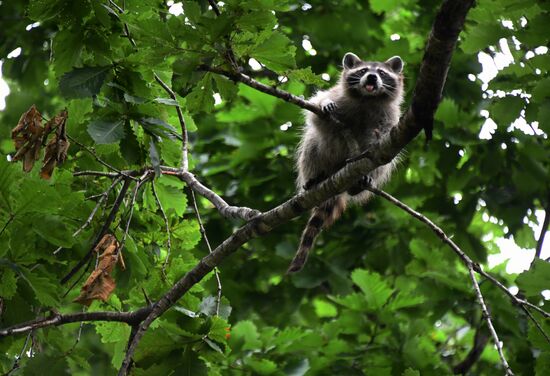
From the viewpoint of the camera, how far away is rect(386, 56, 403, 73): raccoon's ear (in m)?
8.24

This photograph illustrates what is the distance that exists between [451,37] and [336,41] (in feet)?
21.6

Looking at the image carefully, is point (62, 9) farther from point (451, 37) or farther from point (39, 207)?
point (451, 37)

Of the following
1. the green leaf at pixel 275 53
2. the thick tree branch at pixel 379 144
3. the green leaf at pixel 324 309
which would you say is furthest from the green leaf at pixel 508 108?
the green leaf at pixel 324 309

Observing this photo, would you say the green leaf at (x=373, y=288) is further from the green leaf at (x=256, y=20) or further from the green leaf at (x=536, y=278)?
the green leaf at (x=256, y=20)

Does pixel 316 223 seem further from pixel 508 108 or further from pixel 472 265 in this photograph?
pixel 472 265

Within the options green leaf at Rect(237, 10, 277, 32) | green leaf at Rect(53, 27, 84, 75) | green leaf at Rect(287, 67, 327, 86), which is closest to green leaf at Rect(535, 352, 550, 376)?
green leaf at Rect(287, 67, 327, 86)

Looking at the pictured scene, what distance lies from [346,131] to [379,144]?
7.36 feet

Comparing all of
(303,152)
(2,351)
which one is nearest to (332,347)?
(303,152)

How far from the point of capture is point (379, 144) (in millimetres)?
4379

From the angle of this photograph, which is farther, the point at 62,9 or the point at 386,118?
the point at 386,118

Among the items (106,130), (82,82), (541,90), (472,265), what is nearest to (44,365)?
(106,130)

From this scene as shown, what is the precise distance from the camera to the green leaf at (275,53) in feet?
14.7

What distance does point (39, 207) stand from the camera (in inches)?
172

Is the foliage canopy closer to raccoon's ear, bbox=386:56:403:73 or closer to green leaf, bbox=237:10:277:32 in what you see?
green leaf, bbox=237:10:277:32
